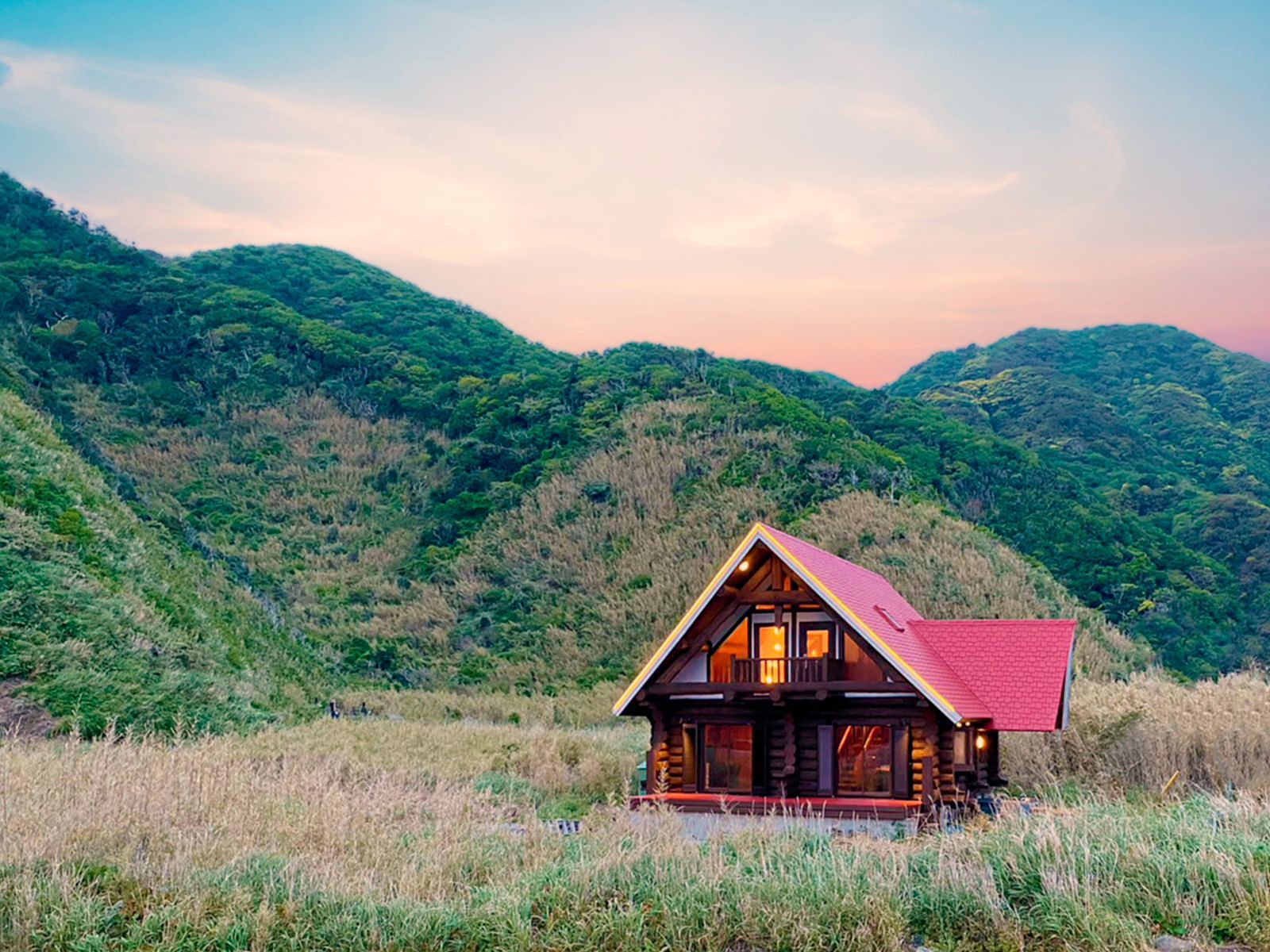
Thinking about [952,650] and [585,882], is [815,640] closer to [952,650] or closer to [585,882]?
[952,650]

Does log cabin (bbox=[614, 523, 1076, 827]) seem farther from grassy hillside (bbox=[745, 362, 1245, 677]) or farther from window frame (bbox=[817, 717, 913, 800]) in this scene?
grassy hillside (bbox=[745, 362, 1245, 677])

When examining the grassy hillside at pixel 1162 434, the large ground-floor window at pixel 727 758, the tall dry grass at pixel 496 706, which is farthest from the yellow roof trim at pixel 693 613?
the grassy hillside at pixel 1162 434

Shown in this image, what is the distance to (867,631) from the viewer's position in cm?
1906

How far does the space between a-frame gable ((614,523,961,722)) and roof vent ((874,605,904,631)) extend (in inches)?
64.2

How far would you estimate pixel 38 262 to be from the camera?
7694 cm

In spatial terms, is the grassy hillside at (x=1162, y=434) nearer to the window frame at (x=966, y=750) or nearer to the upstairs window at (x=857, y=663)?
the window frame at (x=966, y=750)

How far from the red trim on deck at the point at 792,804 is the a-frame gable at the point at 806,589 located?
64.9 inches

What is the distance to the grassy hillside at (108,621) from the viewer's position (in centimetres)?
2667

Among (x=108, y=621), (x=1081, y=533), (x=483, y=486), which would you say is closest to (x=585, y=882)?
(x=108, y=621)

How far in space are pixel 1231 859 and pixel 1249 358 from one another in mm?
118512

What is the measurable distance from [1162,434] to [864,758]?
273ft

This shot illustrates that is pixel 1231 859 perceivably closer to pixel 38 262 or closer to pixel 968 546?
pixel 968 546

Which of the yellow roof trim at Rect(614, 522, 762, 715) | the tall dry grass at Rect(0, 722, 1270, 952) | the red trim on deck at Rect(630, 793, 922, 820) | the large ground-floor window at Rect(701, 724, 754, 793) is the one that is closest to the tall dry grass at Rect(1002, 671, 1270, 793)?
the red trim on deck at Rect(630, 793, 922, 820)

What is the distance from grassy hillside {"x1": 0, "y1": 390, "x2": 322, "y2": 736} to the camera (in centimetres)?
2667
